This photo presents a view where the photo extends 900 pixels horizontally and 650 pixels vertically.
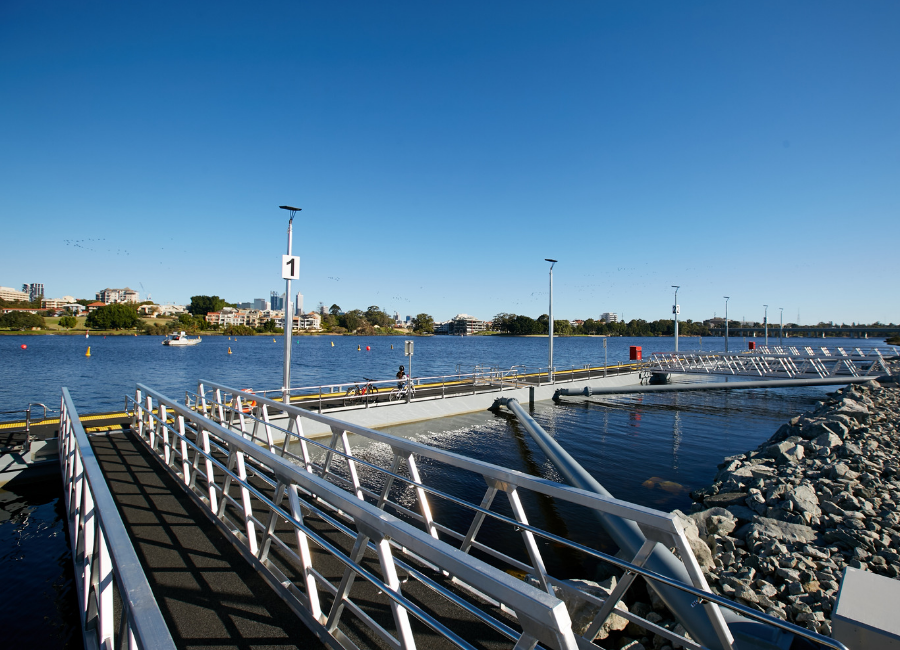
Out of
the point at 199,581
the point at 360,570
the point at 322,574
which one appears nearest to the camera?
the point at 360,570

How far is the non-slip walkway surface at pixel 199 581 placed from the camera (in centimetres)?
334

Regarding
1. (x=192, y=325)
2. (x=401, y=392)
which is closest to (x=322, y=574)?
(x=401, y=392)

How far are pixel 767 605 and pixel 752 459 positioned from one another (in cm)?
820

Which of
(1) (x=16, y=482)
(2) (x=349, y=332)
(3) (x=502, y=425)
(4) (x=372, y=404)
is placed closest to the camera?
(1) (x=16, y=482)

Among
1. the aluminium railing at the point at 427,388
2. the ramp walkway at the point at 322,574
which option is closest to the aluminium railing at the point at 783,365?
the aluminium railing at the point at 427,388

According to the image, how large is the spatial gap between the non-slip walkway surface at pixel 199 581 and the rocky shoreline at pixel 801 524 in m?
5.45

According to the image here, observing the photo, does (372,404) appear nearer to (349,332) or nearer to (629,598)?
(629,598)

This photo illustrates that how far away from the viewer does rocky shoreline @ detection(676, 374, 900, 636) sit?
227 inches

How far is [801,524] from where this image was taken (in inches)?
297

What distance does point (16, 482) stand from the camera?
10055mm

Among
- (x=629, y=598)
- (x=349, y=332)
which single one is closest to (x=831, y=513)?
(x=629, y=598)

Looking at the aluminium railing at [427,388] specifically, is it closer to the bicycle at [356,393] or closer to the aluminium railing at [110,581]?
the bicycle at [356,393]

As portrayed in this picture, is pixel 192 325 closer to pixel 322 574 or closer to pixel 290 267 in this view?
pixel 290 267

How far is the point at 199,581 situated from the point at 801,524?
8.69 metres
